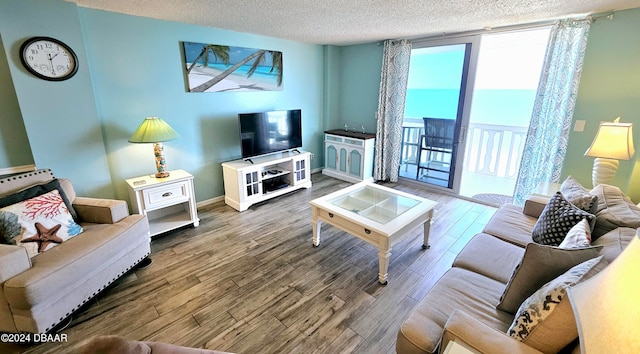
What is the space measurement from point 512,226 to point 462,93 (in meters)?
2.16

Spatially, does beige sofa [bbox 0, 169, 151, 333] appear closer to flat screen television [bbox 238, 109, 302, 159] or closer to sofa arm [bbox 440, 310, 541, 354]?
flat screen television [bbox 238, 109, 302, 159]

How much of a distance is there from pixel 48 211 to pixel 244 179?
1.84 m

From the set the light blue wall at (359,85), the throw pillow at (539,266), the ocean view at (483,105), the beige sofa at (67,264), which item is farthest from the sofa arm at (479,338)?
the light blue wall at (359,85)

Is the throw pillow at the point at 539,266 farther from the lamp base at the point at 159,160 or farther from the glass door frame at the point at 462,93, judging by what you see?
the lamp base at the point at 159,160

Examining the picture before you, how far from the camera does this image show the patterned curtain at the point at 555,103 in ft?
9.23

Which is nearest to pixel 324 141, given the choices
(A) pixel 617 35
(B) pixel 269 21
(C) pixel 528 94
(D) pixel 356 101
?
(D) pixel 356 101

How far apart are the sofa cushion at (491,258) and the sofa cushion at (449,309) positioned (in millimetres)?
77

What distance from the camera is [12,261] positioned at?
161cm

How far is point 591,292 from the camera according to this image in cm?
68

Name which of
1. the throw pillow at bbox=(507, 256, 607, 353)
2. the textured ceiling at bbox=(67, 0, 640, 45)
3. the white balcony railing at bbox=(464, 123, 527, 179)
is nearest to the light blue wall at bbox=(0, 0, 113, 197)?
the textured ceiling at bbox=(67, 0, 640, 45)

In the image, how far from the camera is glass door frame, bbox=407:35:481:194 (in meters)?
3.55

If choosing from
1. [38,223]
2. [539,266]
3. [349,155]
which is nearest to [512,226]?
[539,266]

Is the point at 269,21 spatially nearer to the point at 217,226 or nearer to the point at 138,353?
the point at 217,226

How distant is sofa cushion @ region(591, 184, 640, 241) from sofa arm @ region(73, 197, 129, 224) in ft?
11.0
